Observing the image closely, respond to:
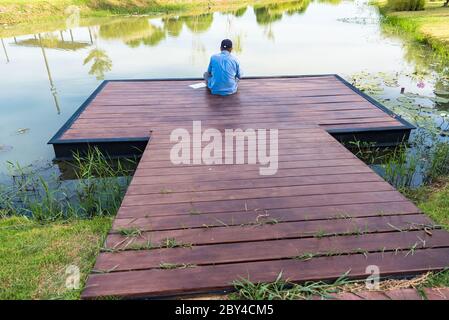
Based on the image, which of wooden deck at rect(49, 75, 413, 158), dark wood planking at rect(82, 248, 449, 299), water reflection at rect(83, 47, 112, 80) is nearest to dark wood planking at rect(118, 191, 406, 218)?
dark wood planking at rect(82, 248, 449, 299)

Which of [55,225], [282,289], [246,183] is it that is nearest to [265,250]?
[282,289]

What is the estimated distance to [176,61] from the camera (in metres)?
9.88

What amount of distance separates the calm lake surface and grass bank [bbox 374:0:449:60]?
0.53 m

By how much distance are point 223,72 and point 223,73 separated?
0.07ft

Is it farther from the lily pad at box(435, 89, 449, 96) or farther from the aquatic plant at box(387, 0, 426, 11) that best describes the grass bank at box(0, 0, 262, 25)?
the lily pad at box(435, 89, 449, 96)

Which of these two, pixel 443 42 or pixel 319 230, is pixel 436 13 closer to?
pixel 443 42

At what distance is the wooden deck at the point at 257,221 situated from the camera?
7.27 ft

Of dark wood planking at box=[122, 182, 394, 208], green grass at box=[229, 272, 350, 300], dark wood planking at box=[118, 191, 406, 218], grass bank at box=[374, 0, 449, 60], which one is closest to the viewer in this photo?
green grass at box=[229, 272, 350, 300]

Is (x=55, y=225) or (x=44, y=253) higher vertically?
(x=44, y=253)

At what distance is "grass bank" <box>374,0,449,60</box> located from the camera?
411 inches

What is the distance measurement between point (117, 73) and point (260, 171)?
21.5 ft

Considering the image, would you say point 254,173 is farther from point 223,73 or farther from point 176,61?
point 176,61

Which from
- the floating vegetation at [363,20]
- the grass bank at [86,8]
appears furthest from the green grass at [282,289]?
the grass bank at [86,8]

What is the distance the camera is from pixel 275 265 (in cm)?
226
